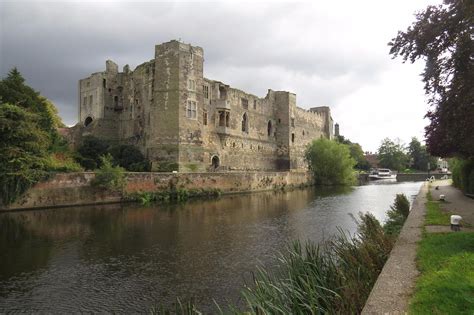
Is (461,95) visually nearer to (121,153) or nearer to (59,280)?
(59,280)

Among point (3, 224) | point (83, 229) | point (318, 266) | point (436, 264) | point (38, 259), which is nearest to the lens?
point (436, 264)

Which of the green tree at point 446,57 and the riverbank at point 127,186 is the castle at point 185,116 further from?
the green tree at point 446,57

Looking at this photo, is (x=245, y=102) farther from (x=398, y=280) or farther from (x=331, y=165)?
(x=398, y=280)

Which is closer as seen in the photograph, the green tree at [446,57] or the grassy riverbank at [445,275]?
the grassy riverbank at [445,275]

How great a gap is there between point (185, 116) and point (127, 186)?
10802mm

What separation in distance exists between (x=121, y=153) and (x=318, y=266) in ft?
104

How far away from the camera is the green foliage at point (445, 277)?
426 centimetres

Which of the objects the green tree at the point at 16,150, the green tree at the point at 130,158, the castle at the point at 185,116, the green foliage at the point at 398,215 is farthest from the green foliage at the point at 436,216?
the green tree at the point at 130,158

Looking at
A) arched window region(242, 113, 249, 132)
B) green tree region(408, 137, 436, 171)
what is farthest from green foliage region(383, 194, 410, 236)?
green tree region(408, 137, 436, 171)

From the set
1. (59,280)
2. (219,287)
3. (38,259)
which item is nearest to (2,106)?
(38,259)

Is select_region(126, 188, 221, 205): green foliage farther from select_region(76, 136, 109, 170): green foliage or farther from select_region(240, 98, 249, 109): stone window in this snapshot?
select_region(240, 98, 249, 109): stone window

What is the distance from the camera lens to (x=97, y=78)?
39656mm

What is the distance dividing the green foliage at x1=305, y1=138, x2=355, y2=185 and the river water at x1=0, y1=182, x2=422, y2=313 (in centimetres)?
2729

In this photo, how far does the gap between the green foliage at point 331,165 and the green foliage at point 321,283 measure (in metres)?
40.0
